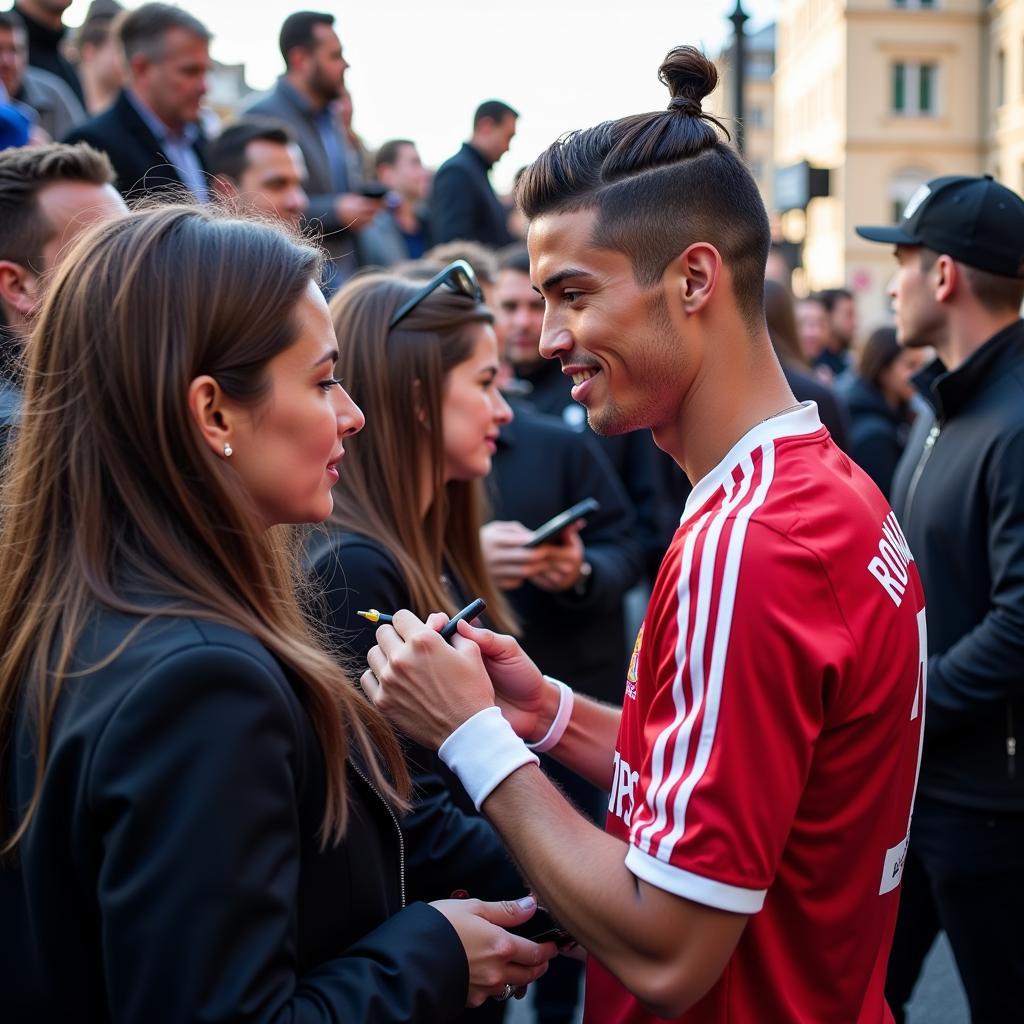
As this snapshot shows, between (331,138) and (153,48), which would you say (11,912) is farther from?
(331,138)

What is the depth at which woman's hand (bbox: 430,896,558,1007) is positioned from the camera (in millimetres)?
1854

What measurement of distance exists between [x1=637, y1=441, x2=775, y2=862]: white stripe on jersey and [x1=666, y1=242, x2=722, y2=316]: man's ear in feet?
1.36

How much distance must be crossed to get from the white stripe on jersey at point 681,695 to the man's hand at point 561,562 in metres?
2.27

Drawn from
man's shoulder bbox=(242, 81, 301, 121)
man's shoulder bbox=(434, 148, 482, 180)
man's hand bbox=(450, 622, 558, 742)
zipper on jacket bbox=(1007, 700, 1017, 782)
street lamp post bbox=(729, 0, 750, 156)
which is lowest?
zipper on jacket bbox=(1007, 700, 1017, 782)

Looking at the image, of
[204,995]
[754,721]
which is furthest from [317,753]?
[754,721]

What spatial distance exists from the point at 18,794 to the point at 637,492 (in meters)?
3.93

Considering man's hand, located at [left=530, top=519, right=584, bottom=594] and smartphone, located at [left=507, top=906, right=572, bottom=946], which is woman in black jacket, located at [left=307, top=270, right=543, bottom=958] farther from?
man's hand, located at [left=530, top=519, right=584, bottom=594]

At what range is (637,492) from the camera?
208 inches

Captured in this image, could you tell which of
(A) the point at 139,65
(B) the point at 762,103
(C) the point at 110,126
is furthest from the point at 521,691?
(B) the point at 762,103

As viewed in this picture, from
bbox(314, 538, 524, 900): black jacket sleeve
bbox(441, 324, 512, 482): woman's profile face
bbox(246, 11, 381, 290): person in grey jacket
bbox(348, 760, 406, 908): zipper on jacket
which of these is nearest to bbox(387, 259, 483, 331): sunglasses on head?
bbox(441, 324, 512, 482): woman's profile face

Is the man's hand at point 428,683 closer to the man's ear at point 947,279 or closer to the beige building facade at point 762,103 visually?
the man's ear at point 947,279

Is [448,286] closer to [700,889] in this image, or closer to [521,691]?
[521,691]

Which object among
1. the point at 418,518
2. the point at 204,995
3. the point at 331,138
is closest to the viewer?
the point at 204,995

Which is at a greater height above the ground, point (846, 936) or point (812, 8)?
point (812, 8)
